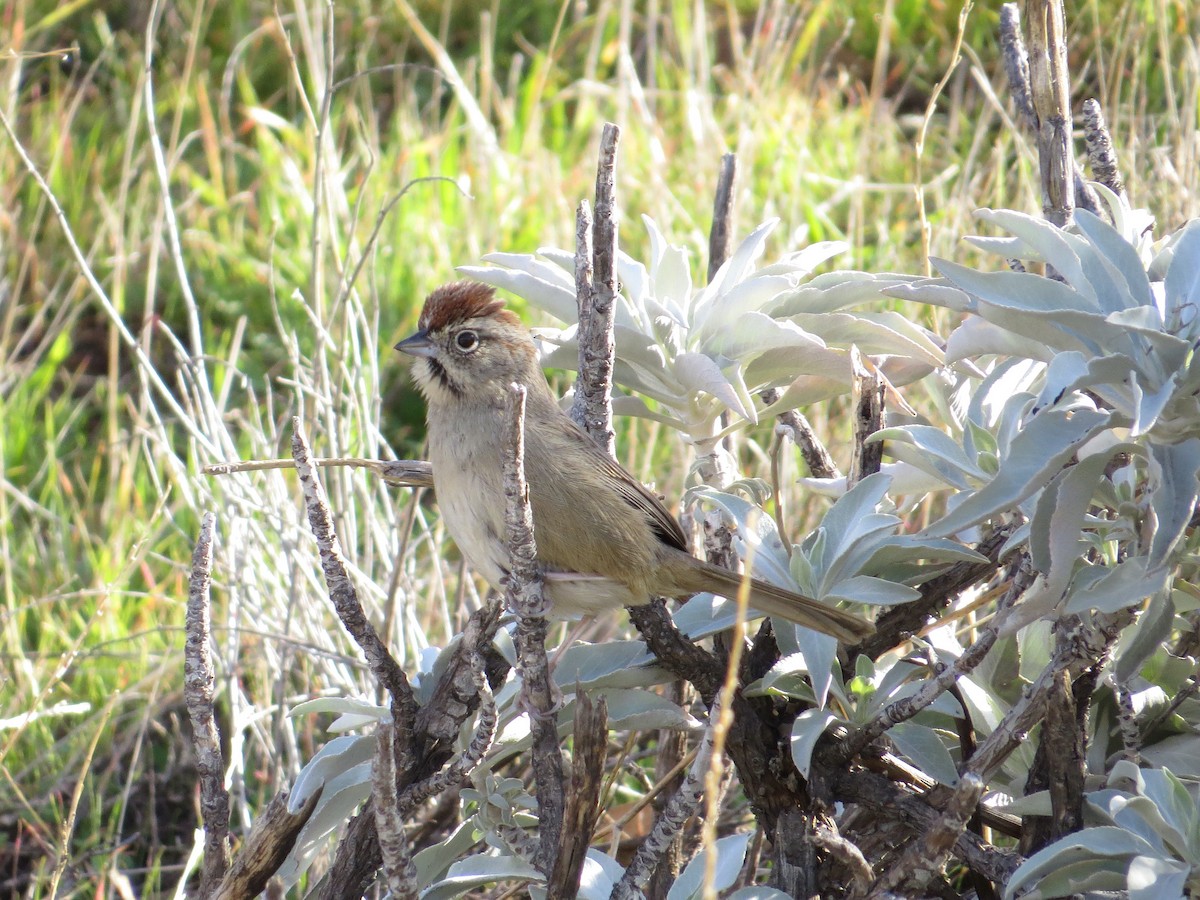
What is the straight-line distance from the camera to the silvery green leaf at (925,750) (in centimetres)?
198

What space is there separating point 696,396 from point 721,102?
3.58 meters

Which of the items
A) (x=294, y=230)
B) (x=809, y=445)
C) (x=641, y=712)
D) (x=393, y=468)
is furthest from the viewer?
(x=294, y=230)

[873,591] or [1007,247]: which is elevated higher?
[1007,247]

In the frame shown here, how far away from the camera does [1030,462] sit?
1.63m

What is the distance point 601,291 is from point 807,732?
0.69 metres

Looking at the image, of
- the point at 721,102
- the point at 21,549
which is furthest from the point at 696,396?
the point at 721,102

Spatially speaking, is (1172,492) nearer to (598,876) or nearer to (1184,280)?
(1184,280)

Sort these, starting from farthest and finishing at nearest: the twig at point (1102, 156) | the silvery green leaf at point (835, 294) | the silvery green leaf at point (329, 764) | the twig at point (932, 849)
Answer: the twig at point (1102, 156)
the silvery green leaf at point (835, 294)
the silvery green leaf at point (329, 764)
the twig at point (932, 849)

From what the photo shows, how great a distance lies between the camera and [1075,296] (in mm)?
1734

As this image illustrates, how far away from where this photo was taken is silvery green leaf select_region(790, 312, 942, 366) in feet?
6.90

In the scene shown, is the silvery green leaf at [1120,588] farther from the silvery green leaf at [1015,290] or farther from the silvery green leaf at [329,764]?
the silvery green leaf at [329,764]

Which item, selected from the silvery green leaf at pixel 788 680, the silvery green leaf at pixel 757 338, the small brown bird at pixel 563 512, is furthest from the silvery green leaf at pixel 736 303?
the silvery green leaf at pixel 788 680

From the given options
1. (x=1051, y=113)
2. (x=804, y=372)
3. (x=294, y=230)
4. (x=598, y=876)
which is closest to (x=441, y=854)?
(x=598, y=876)

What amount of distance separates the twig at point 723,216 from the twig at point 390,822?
1.27 meters
